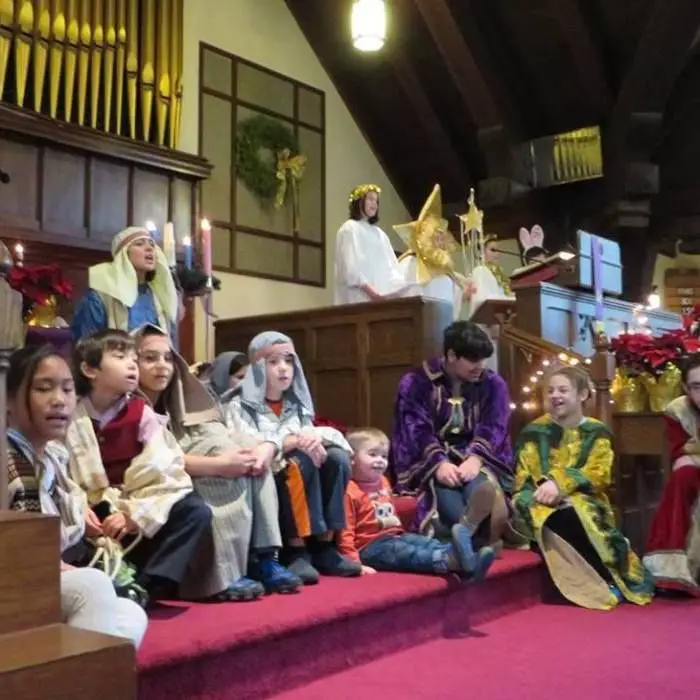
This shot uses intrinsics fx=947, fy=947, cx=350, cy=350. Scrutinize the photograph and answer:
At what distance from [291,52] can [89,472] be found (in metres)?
5.71

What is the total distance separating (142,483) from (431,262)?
9.48 ft

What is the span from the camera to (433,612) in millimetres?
3080

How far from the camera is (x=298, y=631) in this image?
2521 millimetres

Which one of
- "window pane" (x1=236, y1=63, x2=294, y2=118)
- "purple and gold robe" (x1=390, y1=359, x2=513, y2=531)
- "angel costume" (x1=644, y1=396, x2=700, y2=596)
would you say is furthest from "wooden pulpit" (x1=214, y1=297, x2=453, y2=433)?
"window pane" (x1=236, y1=63, x2=294, y2=118)

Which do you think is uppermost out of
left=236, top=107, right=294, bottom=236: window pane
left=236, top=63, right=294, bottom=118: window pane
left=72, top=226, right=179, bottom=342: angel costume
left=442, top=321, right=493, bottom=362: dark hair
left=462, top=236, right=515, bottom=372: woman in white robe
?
left=236, top=63, right=294, bottom=118: window pane

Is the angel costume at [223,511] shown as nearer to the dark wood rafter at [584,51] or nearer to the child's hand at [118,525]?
the child's hand at [118,525]

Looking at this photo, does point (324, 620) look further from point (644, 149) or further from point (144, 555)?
point (644, 149)

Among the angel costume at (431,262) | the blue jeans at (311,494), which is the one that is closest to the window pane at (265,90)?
the angel costume at (431,262)

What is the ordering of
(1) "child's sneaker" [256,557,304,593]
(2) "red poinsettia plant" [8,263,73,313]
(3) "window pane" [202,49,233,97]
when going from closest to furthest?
(1) "child's sneaker" [256,557,304,593]
(2) "red poinsettia plant" [8,263,73,313]
(3) "window pane" [202,49,233,97]

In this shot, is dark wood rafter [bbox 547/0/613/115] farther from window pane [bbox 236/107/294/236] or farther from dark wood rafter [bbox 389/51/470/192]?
window pane [bbox 236/107/294/236]

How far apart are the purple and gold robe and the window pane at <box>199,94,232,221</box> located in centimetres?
338

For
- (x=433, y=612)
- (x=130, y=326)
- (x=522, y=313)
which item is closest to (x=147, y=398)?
(x=130, y=326)

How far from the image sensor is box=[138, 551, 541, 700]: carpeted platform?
7.32ft

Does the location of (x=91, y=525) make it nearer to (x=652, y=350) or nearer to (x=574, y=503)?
(x=574, y=503)
